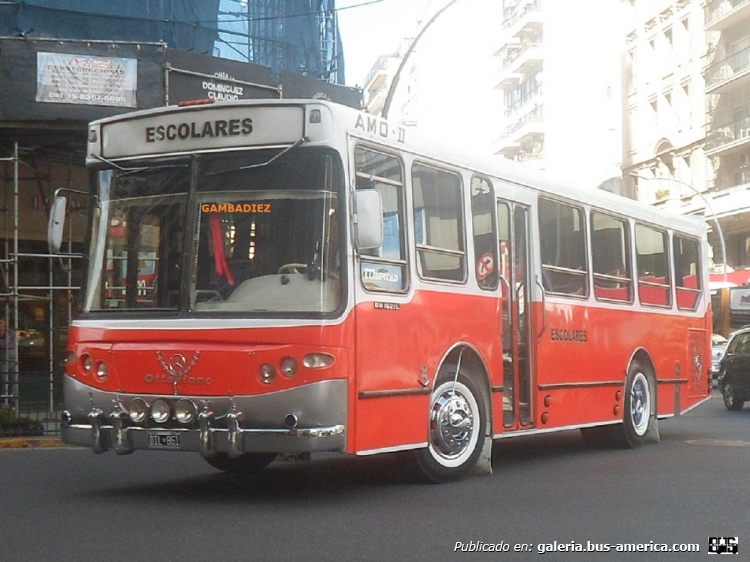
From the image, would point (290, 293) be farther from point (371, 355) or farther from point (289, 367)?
point (371, 355)

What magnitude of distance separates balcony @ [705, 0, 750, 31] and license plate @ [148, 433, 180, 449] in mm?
45128

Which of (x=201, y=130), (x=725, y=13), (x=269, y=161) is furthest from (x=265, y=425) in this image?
(x=725, y=13)

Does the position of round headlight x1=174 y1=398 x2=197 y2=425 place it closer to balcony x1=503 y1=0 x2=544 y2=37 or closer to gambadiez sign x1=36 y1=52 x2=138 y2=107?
gambadiez sign x1=36 y1=52 x2=138 y2=107

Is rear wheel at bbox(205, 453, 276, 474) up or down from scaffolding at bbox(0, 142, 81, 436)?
down

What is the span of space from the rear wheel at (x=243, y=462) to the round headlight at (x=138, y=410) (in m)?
1.71

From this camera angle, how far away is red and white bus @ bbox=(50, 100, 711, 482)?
8562mm

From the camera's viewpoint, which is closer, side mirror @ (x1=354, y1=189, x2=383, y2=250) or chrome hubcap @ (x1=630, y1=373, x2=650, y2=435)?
side mirror @ (x1=354, y1=189, x2=383, y2=250)

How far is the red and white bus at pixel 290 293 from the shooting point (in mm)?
8562

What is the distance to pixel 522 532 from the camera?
7.52 meters

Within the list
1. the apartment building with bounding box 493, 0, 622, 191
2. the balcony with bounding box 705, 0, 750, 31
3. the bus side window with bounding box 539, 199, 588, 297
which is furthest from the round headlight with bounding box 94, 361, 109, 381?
the apartment building with bounding box 493, 0, 622, 191

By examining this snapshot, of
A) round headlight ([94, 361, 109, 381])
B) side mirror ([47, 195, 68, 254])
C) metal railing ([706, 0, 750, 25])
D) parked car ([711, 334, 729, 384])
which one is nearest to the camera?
round headlight ([94, 361, 109, 381])

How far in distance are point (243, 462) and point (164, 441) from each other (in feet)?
7.24

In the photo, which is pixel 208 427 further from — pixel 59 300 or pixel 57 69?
pixel 59 300

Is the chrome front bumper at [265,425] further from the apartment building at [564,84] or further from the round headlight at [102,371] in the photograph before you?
the apartment building at [564,84]
